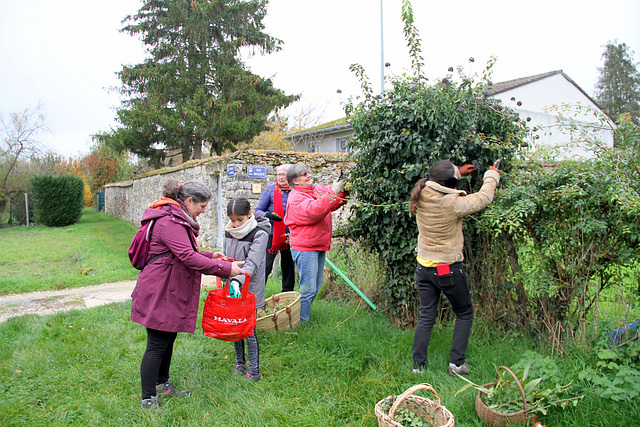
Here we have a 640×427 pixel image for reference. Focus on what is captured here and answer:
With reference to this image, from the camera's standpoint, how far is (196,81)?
19.9 meters

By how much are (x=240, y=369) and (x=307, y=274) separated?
1.23m

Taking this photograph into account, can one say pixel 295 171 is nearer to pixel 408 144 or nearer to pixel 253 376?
pixel 408 144

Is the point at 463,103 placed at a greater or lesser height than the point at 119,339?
greater

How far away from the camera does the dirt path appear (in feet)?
21.3

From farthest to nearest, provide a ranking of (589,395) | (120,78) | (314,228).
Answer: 1. (120,78)
2. (314,228)
3. (589,395)

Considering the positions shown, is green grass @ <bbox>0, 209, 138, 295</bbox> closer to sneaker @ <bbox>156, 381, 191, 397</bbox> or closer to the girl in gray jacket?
sneaker @ <bbox>156, 381, 191, 397</bbox>

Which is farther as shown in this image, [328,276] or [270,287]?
[270,287]

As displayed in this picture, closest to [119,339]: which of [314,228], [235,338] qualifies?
[235,338]

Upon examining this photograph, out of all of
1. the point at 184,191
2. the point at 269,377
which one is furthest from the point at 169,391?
the point at 184,191

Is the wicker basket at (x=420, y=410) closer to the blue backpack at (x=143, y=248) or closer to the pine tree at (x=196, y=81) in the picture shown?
the blue backpack at (x=143, y=248)

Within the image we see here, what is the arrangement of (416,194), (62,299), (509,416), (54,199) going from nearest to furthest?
(509,416) → (416,194) → (62,299) → (54,199)

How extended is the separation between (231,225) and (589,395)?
297 centimetres

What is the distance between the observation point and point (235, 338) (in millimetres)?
3371

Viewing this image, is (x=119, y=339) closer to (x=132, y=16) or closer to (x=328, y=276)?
(x=328, y=276)
